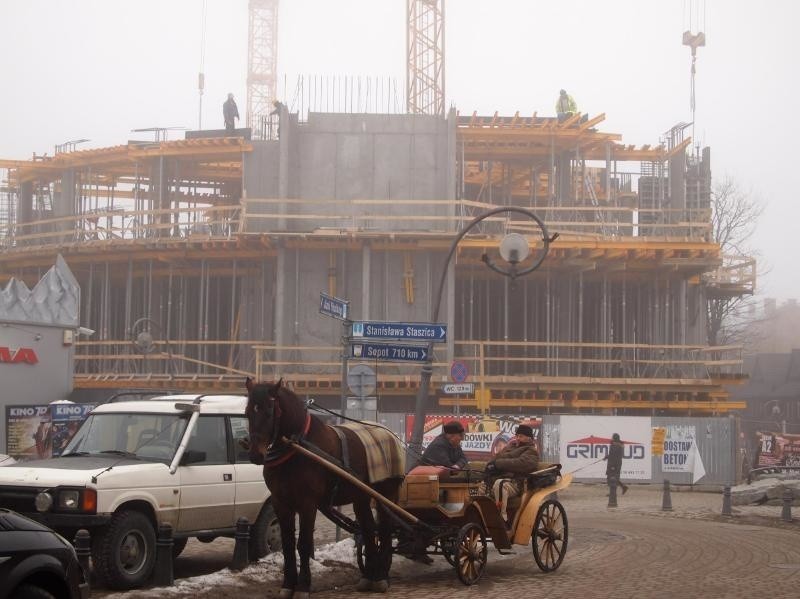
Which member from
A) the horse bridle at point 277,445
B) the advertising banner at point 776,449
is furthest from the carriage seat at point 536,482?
the advertising banner at point 776,449

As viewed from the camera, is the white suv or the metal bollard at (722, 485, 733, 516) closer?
the white suv

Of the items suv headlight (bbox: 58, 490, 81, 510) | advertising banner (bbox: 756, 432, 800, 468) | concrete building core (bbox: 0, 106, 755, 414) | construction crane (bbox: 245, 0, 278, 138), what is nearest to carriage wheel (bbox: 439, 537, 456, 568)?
suv headlight (bbox: 58, 490, 81, 510)

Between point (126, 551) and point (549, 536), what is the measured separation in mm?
5026

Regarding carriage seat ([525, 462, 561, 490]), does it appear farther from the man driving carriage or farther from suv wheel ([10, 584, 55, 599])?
suv wheel ([10, 584, 55, 599])

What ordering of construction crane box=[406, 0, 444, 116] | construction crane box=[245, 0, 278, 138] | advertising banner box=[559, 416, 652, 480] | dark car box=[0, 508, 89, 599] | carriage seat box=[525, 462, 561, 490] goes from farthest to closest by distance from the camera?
construction crane box=[245, 0, 278, 138] → construction crane box=[406, 0, 444, 116] → advertising banner box=[559, 416, 652, 480] → carriage seat box=[525, 462, 561, 490] → dark car box=[0, 508, 89, 599]

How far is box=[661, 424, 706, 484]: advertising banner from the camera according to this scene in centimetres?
3091

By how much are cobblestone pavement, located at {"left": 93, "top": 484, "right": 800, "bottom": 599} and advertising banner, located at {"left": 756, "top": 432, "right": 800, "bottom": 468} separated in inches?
582

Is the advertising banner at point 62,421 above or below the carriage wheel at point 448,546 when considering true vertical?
above

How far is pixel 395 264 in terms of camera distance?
3866cm

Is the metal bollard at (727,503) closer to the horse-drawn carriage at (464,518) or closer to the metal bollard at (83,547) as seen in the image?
the horse-drawn carriage at (464,518)

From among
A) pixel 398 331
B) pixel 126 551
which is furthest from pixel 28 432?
pixel 126 551

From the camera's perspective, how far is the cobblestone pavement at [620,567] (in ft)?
39.1

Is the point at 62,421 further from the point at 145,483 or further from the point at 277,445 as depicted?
the point at 277,445

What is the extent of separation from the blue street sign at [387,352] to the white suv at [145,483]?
3896 mm
